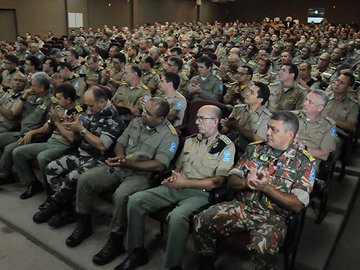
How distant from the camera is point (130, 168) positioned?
8.07 ft

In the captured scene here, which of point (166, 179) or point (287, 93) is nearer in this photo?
point (166, 179)

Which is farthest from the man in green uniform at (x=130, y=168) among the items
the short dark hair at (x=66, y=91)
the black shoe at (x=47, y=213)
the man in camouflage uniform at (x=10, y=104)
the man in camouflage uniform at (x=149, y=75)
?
the man in camouflage uniform at (x=149, y=75)

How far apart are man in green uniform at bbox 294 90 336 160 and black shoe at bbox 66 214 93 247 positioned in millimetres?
1732

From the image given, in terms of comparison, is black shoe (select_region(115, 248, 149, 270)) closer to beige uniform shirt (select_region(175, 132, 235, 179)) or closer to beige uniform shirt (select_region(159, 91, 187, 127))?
beige uniform shirt (select_region(175, 132, 235, 179))

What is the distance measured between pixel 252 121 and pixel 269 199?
103cm

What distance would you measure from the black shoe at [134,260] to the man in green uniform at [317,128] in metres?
1.44

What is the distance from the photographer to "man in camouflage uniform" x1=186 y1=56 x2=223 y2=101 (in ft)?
13.8

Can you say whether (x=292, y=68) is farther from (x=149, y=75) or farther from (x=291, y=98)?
(x=149, y=75)

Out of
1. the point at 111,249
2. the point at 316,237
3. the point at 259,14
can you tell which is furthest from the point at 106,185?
the point at 259,14

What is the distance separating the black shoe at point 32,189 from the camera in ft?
10.3

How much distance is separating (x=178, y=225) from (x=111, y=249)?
1.92 feet

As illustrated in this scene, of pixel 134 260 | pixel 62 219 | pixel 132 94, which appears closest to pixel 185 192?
pixel 134 260

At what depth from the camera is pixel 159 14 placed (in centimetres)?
1925

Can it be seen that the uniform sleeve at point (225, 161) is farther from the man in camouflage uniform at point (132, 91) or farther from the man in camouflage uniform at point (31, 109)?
the man in camouflage uniform at point (31, 109)
